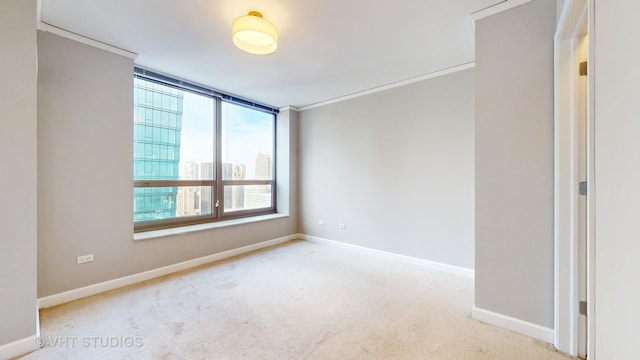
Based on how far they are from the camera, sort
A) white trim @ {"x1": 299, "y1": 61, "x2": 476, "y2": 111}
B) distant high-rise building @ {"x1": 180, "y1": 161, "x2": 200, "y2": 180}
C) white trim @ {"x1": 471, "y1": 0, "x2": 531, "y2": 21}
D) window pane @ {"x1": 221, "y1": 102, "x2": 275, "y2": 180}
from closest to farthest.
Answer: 1. white trim @ {"x1": 471, "y1": 0, "x2": 531, "y2": 21}
2. white trim @ {"x1": 299, "y1": 61, "x2": 476, "y2": 111}
3. distant high-rise building @ {"x1": 180, "y1": 161, "x2": 200, "y2": 180}
4. window pane @ {"x1": 221, "y1": 102, "x2": 275, "y2": 180}

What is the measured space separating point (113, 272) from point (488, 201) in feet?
12.4

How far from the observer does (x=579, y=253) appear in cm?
168

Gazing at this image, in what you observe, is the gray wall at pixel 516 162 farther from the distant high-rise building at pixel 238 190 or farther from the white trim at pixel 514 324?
the distant high-rise building at pixel 238 190

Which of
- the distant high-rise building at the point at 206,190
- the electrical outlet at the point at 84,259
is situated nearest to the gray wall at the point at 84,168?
the electrical outlet at the point at 84,259

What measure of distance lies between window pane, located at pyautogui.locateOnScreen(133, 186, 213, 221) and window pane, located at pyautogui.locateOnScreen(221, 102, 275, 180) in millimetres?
498

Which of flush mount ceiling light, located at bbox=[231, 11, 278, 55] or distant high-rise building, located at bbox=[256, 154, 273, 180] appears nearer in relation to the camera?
flush mount ceiling light, located at bbox=[231, 11, 278, 55]

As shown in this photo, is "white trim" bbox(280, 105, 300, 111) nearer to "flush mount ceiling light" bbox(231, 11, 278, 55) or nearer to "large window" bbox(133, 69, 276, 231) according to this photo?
"large window" bbox(133, 69, 276, 231)

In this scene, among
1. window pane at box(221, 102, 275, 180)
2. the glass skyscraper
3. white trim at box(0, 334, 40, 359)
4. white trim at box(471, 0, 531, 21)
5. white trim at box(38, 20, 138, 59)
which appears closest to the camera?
white trim at box(0, 334, 40, 359)

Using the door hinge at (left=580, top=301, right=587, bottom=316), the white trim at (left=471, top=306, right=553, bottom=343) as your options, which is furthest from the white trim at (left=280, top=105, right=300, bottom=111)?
the door hinge at (left=580, top=301, right=587, bottom=316)

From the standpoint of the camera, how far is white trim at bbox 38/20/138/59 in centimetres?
238

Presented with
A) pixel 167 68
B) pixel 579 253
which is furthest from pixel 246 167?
pixel 579 253

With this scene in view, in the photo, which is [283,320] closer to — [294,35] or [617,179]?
[617,179]

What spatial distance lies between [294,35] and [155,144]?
7.67 ft

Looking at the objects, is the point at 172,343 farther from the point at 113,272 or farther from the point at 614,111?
the point at 614,111
